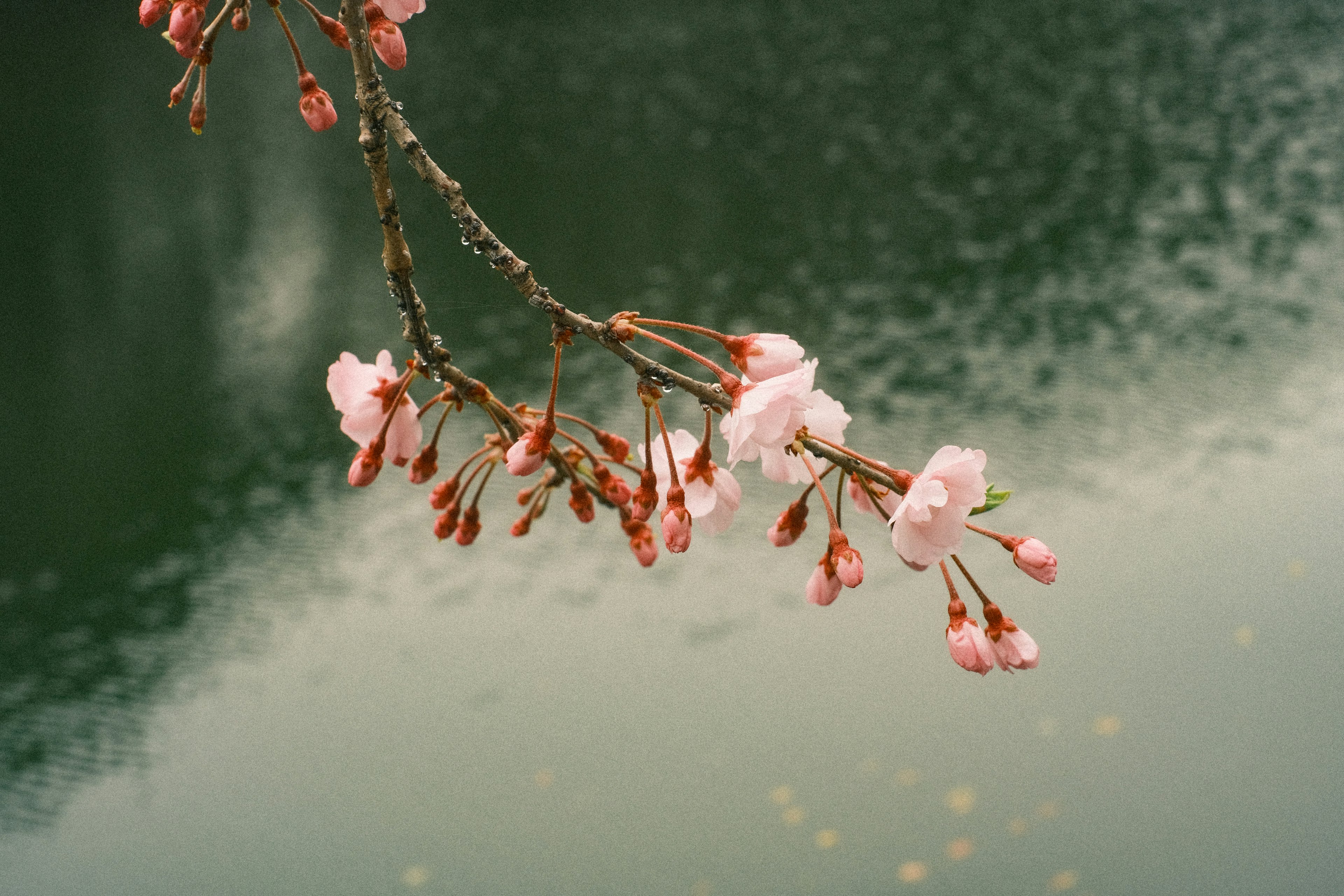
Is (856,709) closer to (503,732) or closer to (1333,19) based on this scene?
(503,732)

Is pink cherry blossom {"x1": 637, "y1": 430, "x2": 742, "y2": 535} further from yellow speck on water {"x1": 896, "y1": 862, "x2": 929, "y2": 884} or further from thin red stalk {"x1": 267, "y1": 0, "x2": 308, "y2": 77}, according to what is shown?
yellow speck on water {"x1": 896, "y1": 862, "x2": 929, "y2": 884}

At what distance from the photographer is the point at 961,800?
2.46 m

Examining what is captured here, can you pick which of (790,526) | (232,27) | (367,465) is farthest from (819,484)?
(232,27)

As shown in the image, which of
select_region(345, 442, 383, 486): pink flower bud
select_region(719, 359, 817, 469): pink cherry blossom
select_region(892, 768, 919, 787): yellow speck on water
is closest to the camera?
select_region(719, 359, 817, 469): pink cherry blossom

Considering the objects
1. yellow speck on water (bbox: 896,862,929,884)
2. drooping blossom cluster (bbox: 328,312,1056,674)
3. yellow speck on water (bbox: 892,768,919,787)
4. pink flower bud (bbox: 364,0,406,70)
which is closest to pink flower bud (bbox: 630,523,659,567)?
drooping blossom cluster (bbox: 328,312,1056,674)

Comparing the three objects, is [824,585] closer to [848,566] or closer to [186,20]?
[848,566]

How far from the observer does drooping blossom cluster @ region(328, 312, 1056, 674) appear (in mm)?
555

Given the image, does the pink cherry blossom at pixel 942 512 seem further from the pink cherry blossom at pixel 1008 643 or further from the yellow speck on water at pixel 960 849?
the yellow speck on water at pixel 960 849

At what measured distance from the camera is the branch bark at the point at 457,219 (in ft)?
1.77

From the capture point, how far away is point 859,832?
8.03 feet

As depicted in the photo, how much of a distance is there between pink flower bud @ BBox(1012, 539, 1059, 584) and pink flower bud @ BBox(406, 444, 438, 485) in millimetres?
460

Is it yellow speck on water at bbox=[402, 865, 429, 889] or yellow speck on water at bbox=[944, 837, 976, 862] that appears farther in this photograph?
yellow speck on water at bbox=[402, 865, 429, 889]

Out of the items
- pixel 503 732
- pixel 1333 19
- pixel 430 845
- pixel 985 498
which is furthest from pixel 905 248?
pixel 1333 19

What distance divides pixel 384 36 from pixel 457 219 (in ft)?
0.58
